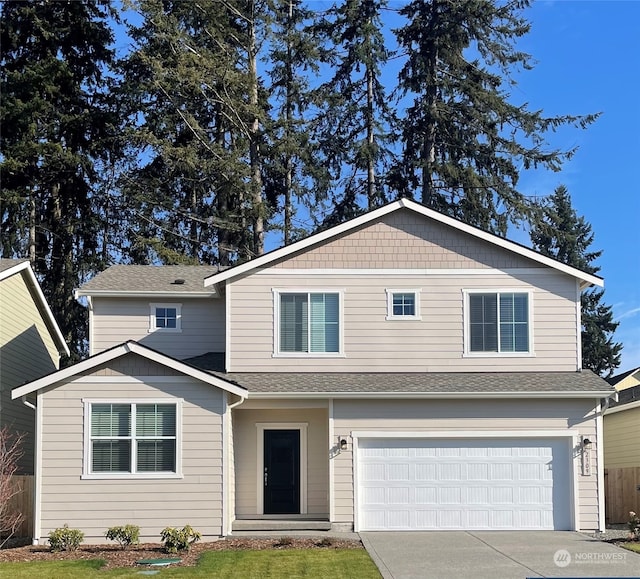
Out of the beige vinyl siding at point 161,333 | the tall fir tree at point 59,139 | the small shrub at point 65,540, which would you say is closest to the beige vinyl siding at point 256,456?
the beige vinyl siding at point 161,333

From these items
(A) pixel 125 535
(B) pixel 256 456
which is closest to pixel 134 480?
(A) pixel 125 535

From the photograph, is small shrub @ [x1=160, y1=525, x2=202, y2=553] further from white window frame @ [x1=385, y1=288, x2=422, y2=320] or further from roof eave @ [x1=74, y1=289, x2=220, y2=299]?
roof eave @ [x1=74, y1=289, x2=220, y2=299]

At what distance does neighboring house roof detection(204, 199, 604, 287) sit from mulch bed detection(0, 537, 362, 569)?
5.78 meters

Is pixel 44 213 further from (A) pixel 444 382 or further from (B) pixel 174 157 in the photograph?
(A) pixel 444 382

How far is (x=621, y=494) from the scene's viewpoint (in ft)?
70.1

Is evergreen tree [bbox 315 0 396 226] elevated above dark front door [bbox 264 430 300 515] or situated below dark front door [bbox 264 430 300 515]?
above

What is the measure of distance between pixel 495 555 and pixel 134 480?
675cm

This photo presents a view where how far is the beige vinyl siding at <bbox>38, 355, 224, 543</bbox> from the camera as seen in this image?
17141mm

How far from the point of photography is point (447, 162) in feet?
113

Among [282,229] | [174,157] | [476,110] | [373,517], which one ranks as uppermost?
[476,110]

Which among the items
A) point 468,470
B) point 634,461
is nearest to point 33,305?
point 468,470

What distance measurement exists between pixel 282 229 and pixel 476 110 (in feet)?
28.2

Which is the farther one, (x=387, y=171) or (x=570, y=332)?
(x=387, y=171)

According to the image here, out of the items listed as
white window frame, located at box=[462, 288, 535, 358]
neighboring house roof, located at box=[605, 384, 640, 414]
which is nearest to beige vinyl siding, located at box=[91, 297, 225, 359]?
white window frame, located at box=[462, 288, 535, 358]
